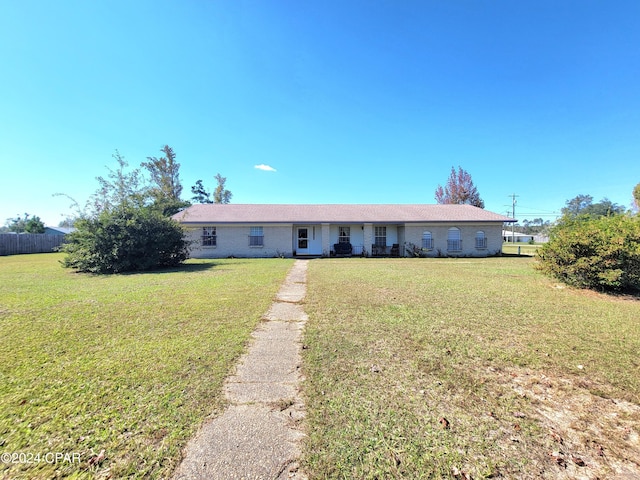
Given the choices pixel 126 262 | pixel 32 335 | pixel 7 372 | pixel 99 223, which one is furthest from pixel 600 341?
pixel 99 223

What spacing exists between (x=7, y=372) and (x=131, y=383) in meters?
1.54

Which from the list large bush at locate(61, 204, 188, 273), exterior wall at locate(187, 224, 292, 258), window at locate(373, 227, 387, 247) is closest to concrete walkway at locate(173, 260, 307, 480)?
large bush at locate(61, 204, 188, 273)

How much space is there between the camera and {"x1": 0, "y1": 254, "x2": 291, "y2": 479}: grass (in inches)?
77.9

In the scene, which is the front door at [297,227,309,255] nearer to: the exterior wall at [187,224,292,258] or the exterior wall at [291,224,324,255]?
the exterior wall at [291,224,324,255]

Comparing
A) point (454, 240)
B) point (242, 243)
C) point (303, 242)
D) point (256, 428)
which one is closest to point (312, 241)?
point (303, 242)

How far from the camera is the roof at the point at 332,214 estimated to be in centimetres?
1864

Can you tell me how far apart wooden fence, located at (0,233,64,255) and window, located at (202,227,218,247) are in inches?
550

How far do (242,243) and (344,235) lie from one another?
7.20 metres

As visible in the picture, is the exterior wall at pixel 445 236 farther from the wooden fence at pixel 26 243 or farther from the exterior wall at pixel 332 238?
the wooden fence at pixel 26 243

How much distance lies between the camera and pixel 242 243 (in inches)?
739

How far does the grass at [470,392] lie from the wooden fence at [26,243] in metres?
28.9

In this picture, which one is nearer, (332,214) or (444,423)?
(444,423)

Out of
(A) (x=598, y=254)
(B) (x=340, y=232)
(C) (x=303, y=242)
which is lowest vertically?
(A) (x=598, y=254)

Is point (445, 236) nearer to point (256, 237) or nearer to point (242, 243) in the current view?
point (256, 237)
